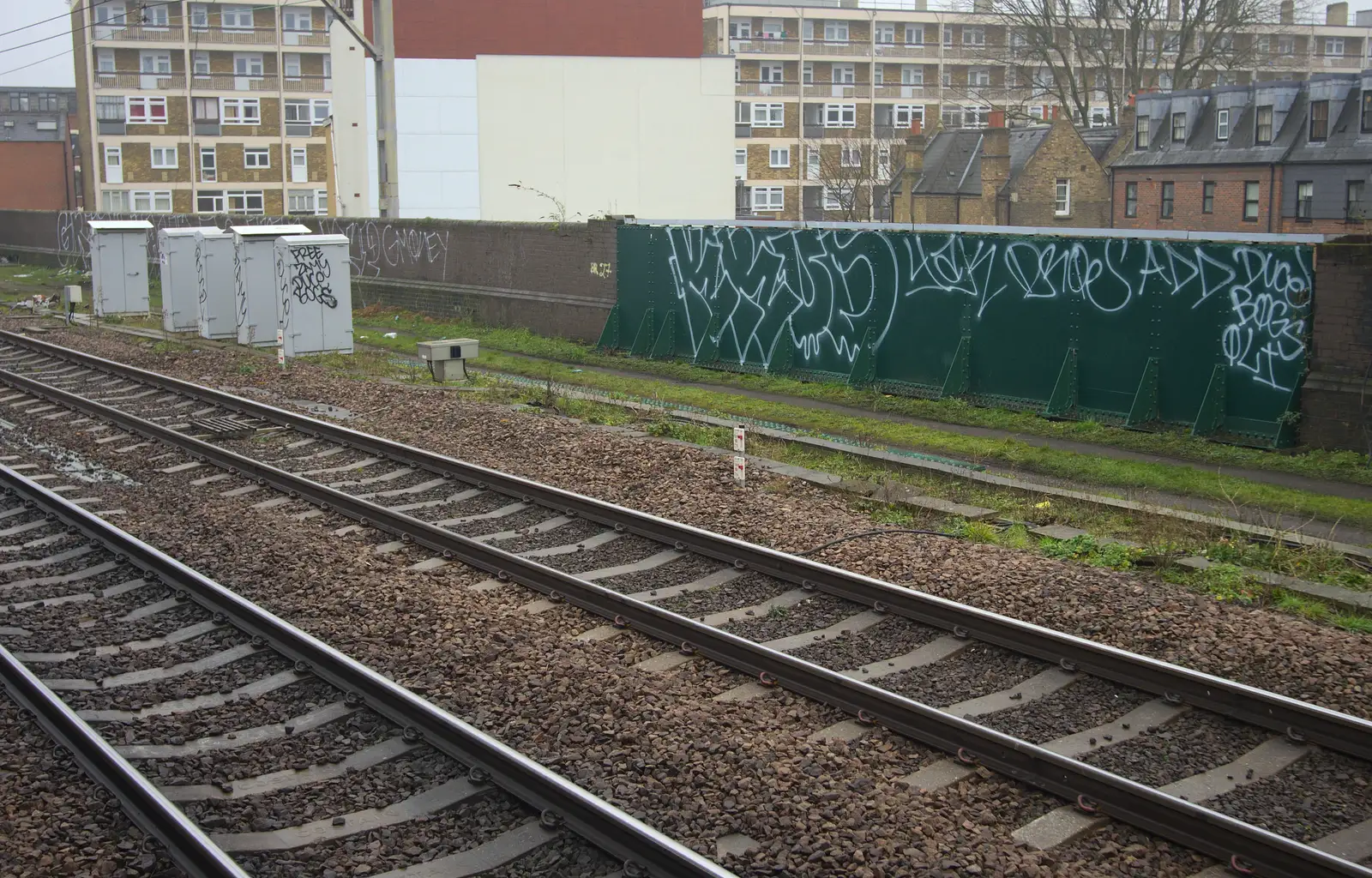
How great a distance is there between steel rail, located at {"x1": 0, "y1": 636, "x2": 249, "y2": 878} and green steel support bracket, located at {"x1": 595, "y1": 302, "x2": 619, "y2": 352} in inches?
649

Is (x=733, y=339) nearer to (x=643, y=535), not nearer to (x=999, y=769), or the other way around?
(x=643, y=535)

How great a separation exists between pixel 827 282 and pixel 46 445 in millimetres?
11053

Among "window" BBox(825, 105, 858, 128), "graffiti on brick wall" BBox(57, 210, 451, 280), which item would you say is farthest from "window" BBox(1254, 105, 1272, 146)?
"window" BBox(825, 105, 858, 128)

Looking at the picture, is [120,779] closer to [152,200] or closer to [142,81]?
[152,200]

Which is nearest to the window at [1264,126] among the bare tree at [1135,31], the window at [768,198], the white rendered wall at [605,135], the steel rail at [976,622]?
the bare tree at [1135,31]

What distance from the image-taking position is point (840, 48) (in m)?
92.6

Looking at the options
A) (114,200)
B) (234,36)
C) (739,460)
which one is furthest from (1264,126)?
(114,200)

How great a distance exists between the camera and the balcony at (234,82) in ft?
265

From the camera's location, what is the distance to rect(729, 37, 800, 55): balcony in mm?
90125

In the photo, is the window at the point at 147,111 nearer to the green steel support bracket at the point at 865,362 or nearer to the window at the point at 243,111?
the window at the point at 243,111

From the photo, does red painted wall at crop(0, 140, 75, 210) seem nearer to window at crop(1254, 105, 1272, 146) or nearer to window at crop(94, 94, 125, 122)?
window at crop(94, 94, 125, 122)

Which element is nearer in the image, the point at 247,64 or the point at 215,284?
the point at 215,284

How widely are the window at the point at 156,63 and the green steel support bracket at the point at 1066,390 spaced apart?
251ft

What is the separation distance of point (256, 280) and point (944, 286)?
1364 cm
